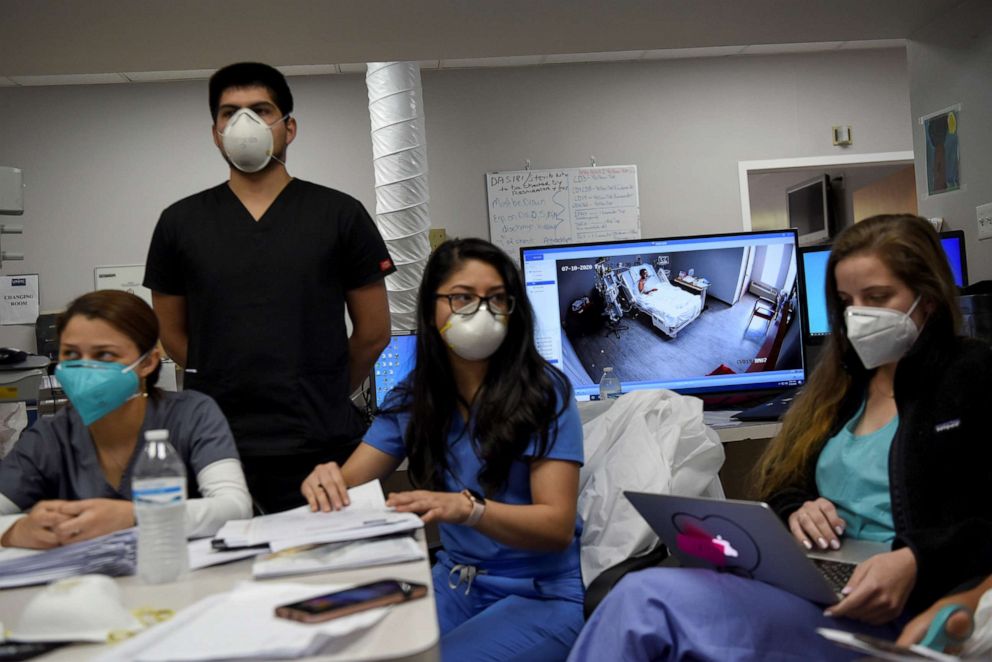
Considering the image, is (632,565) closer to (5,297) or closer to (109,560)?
(109,560)

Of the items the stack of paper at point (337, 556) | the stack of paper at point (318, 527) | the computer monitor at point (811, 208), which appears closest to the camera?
the stack of paper at point (337, 556)

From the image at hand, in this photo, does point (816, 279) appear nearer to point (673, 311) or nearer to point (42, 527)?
point (673, 311)

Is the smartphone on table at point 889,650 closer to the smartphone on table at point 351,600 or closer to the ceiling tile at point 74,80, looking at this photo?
the smartphone on table at point 351,600

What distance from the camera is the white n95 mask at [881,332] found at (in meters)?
1.56

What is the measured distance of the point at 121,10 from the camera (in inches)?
107

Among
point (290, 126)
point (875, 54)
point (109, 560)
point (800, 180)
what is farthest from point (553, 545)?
point (800, 180)

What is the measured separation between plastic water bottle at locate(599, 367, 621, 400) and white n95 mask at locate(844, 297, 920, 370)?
4.36 ft

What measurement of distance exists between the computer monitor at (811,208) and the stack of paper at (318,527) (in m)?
7.51

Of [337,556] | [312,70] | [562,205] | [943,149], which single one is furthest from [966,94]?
[312,70]

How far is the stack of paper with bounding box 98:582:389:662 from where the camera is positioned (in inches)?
33.3

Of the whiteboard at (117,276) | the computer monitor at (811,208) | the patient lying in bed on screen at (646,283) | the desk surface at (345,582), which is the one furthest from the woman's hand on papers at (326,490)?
the computer monitor at (811,208)

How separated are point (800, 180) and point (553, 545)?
321 inches

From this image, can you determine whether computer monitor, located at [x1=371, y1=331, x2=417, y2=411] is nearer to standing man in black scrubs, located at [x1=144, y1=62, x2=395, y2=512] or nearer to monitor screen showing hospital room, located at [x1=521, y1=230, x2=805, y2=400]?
monitor screen showing hospital room, located at [x1=521, y1=230, x2=805, y2=400]

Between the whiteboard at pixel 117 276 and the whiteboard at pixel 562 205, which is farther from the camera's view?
the whiteboard at pixel 562 205
